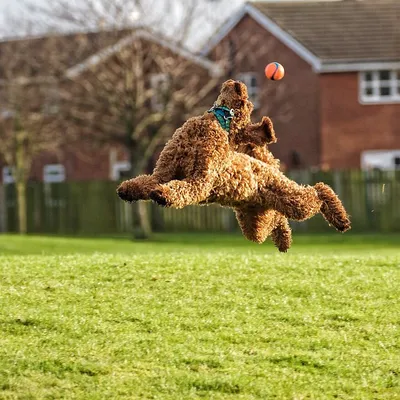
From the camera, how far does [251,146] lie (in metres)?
7.14

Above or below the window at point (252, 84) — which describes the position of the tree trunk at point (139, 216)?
below

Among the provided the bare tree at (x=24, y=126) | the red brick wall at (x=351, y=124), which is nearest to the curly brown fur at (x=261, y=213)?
the bare tree at (x=24, y=126)

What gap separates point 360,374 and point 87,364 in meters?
2.20

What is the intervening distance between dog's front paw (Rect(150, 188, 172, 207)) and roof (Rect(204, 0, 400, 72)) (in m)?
31.4

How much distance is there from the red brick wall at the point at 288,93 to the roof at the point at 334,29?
424mm

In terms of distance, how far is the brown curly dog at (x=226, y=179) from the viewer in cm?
646

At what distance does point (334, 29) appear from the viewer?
1613 inches

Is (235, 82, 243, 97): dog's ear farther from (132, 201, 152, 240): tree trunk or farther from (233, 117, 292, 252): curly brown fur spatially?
(132, 201, 152, 240): tree trunk

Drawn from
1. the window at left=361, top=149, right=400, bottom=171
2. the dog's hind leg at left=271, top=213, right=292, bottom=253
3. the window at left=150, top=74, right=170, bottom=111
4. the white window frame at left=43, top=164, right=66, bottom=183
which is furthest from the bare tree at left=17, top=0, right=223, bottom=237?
the dog's hind leg at left=271, top=213, right=292, bottom=253

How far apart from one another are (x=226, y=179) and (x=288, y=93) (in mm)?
33895

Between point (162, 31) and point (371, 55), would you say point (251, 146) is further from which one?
point (371, 55)

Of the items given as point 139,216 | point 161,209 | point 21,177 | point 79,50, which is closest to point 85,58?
point 79,50

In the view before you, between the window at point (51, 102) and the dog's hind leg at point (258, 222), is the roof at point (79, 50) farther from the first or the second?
the dog's hind leg at point (258, 222)

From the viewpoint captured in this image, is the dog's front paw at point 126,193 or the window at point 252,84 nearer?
the dog's front paw at point 126,193
